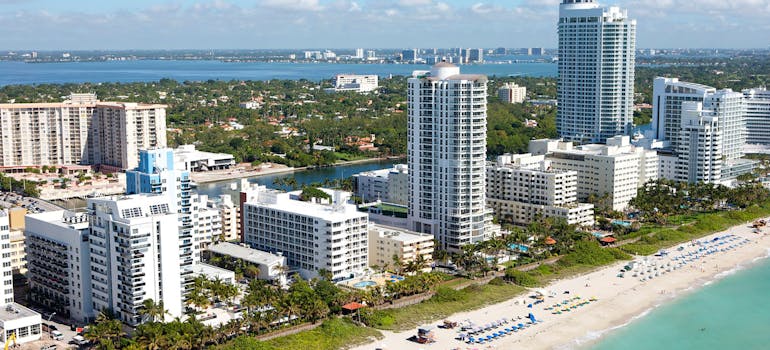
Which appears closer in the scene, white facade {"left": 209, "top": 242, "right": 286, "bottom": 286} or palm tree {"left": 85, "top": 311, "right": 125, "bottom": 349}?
palm tree {"left": 85, "top": 311, "right": 125, "bottom": 349}

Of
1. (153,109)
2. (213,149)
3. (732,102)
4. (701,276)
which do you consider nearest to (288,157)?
(213,149)

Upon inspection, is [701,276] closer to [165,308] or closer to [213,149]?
[165,308]

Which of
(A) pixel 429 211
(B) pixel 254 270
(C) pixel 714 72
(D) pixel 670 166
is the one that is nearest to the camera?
(B) pixel 254 270

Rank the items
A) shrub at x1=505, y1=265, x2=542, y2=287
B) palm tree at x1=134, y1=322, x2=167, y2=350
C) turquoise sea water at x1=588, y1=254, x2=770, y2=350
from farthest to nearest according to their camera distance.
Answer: shrub at x1=505, y1=265, x2=542, y2=287 < turquoise sea water at x1=588, y1=254, x2=770, y2=350 < palm tree at x1=134, y1=322, x2=167, y2=350

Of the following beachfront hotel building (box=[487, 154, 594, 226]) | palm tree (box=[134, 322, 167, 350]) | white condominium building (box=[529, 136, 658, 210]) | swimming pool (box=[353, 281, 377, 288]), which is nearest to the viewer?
palm tree (box=[134, 322, 167, 350])

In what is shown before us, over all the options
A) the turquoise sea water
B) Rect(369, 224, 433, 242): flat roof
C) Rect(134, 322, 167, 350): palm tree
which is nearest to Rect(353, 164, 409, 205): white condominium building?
Rect(369, 224, 433, 242): flat roof

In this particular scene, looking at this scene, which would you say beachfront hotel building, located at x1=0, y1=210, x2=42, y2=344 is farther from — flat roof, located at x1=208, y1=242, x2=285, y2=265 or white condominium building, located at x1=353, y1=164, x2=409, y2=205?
white condominium building, located at x1=353, y1=164, x2=409, y2=205

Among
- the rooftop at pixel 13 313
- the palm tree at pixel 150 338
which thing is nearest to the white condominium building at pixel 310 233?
the palm tree at pixel 150 338
